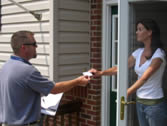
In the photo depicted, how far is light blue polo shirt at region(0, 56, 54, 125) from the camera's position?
329 cm

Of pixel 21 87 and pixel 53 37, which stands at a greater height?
pixel 53 37

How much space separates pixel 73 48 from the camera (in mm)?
4598

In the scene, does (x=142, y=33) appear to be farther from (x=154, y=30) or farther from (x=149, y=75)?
(x=149, y=75)

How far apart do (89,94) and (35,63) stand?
0.94 metres

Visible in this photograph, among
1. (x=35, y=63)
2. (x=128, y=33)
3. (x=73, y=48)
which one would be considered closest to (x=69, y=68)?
(x=73, y=48)

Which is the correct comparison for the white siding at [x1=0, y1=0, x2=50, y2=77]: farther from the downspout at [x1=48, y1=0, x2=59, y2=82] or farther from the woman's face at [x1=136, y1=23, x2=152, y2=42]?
the woman's face at [x1=136, y1=23, x2=152, y2=42]

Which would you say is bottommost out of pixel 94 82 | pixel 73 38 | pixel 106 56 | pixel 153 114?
pixel 153 114

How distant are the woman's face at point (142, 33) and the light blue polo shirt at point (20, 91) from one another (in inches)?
43.8

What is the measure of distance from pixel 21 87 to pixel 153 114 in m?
1.42

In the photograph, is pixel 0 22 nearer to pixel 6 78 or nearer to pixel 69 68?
pixel 69 68

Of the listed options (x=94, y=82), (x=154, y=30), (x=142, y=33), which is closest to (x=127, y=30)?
(x=142, y=33)

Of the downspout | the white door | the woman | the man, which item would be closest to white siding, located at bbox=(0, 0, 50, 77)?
the downspout

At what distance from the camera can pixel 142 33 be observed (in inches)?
142

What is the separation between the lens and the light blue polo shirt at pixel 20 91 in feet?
10.8
